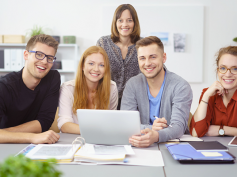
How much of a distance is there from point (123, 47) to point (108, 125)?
4.35 ft

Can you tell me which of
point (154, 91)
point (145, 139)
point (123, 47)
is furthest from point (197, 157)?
point (123, 47)

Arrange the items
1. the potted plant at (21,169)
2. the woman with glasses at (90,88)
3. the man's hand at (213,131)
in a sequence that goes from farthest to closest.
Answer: the woman with glasses at (90,88) < the man's hand at (213,131) < the potted plant at (21,169)

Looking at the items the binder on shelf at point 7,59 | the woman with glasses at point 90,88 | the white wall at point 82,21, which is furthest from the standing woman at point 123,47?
the binder on shelf at point 7,59

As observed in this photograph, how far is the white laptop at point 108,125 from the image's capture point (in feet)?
3.69

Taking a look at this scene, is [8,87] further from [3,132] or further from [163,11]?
[163,11]

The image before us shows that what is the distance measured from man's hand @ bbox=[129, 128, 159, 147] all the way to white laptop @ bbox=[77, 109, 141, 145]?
3cm

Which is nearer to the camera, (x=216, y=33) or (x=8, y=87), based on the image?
(x=8, y=87)

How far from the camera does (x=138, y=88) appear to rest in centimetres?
179

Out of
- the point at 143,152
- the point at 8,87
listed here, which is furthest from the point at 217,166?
the point at 8,87

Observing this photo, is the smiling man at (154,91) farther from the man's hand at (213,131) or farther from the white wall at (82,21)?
the white wall at (82,21)

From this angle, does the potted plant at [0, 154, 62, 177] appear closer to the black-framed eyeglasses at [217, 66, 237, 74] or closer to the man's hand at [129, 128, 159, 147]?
the man's hand at [129, 128, 159, 147]

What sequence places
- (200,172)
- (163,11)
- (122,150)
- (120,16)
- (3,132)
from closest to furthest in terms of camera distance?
(200,172), (122,150), (3,132), (120,16), (163,11)

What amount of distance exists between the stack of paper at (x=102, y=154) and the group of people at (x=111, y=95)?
352mm

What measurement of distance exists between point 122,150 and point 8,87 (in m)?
0.99
